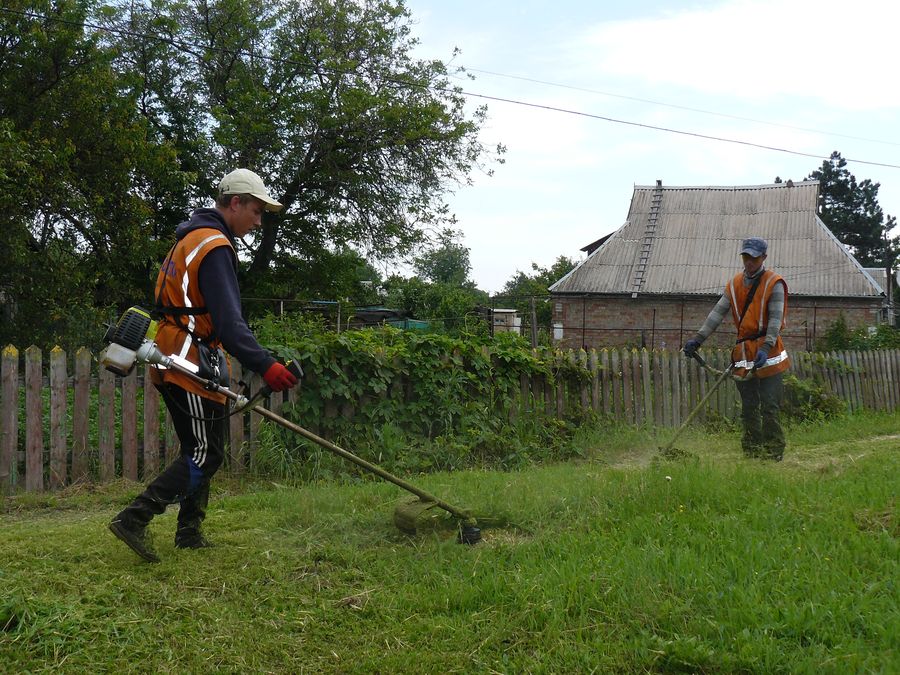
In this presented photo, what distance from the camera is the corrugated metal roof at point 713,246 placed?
29.4m

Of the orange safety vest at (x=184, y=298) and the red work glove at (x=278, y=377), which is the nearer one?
the red work glove at (x=278, y=377)

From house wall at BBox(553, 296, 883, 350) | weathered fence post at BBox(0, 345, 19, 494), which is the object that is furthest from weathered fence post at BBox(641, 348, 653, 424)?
house wall at BBox(553, 296, 883, 350)

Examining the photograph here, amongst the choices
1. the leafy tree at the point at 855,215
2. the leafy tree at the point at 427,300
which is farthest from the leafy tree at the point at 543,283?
the leafy tree at the point at 855,215

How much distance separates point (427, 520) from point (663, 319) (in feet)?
86.9

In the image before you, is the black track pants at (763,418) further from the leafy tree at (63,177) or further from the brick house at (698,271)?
the brick house at (698,271)

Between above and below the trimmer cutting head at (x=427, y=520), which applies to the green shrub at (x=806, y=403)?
above

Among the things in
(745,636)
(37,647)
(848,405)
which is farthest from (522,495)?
(848,405)

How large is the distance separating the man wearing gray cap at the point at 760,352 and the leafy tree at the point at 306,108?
18108mm

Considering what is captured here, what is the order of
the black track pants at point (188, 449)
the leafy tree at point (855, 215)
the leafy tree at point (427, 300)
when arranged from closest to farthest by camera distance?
the black track pants at point (188, 449) → the leafy tree at point (427, 300) → the leafy tree at point (855, 215)

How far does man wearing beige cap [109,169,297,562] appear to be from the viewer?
13.4ft

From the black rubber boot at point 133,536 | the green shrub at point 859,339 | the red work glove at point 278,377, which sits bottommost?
the black rubber boot at point 133,536

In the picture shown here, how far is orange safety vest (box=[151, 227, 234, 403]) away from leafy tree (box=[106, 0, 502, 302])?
20.2 meters

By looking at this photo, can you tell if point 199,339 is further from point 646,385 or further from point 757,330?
point 646,385

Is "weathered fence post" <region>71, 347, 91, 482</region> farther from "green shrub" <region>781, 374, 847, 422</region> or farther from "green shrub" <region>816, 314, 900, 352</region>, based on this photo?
"green shrub" <region>816, 314, 900, 352</region>
